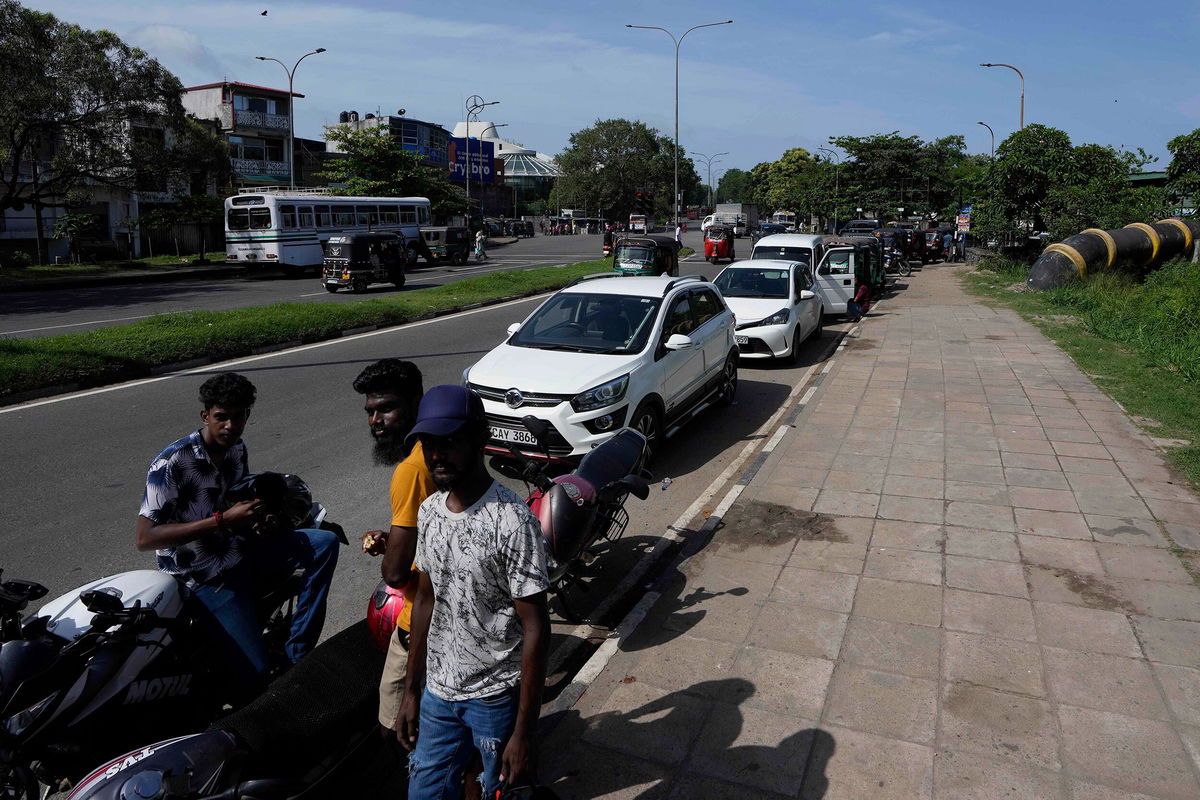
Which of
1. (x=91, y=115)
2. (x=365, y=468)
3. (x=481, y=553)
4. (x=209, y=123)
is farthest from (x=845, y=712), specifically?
(x=209, y=123)

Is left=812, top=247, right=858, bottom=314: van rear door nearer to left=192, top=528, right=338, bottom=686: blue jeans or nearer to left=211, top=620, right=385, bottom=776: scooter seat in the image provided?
left=192, top=528, right=338, bottom=686: blue jeans

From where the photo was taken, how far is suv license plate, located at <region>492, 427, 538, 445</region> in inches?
287

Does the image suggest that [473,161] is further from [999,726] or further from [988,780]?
[988,780]

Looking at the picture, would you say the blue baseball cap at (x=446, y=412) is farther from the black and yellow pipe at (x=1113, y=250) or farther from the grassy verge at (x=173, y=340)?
the black and yellow pipe at (x=1113, y=250)

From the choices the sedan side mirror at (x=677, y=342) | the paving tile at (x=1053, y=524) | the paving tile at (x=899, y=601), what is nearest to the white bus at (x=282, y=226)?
the sedan side mirror at (x=677, y=342)

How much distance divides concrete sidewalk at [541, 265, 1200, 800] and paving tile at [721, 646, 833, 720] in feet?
0.04

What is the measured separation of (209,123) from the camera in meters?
46.4

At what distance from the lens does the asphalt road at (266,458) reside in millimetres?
5664

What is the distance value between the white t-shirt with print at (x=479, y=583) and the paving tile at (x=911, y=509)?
4.67m

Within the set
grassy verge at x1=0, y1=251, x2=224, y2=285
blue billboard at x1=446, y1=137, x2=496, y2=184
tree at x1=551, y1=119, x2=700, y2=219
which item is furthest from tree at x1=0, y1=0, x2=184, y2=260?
tree at x1=551, y1=119, x2=700, y2=219

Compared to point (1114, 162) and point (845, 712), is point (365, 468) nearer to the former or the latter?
point (845, 712)

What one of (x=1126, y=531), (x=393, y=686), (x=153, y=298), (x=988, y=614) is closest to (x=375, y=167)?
(x=153, y=298)

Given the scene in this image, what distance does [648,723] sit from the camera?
12.7 ft

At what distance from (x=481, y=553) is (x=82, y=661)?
5.03ft
